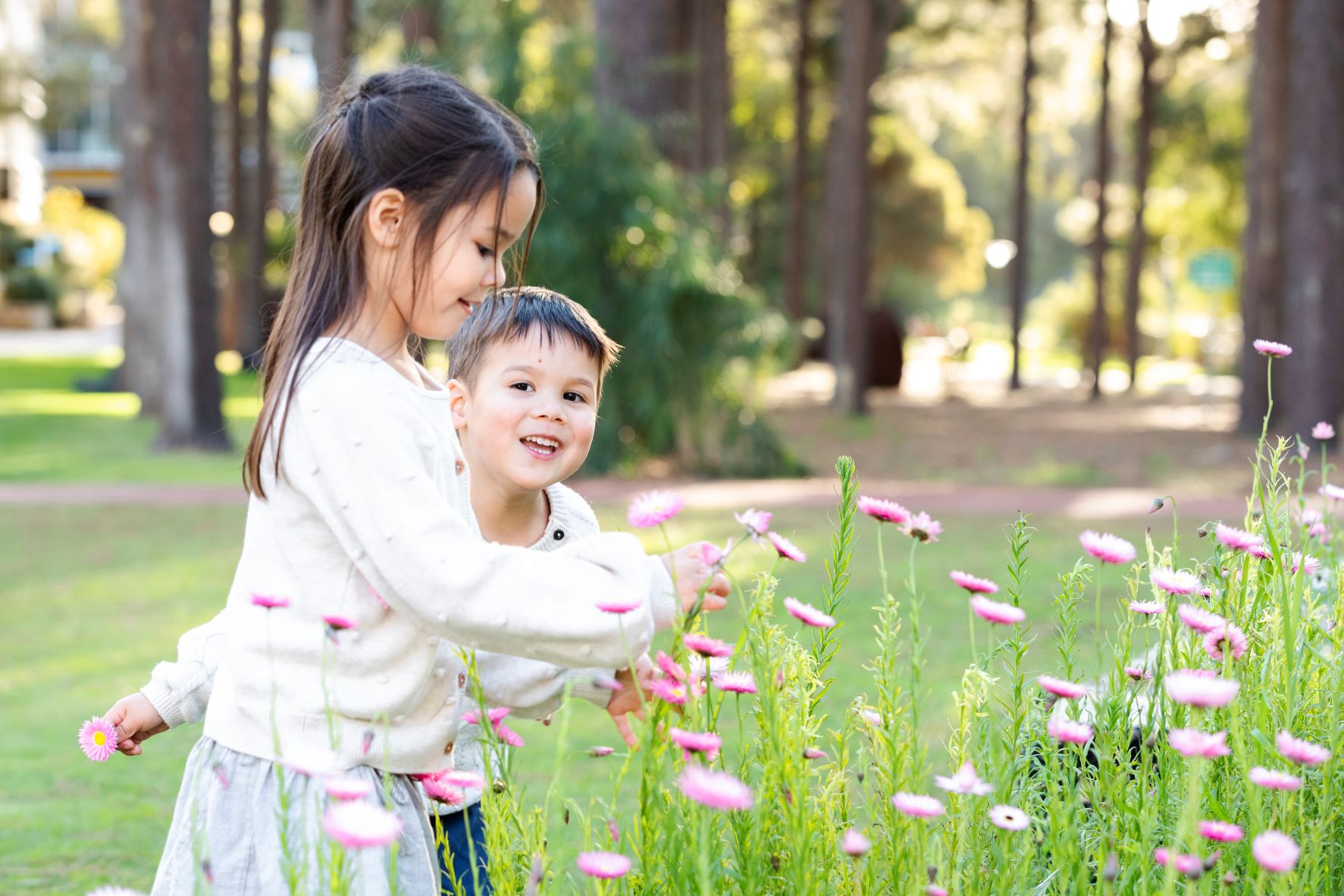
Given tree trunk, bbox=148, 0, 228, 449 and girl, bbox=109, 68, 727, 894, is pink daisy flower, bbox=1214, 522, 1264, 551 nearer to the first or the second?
girl, bbox=109, 68, 727, 894

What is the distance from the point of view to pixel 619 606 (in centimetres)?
148

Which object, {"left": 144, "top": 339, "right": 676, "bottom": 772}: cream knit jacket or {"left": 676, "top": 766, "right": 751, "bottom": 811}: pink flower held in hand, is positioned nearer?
{"left": 676, "top": 766, "right": 751, "bottom": 811}: pink flower held in hand

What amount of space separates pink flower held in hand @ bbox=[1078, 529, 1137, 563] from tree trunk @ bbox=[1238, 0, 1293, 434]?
15299 mm

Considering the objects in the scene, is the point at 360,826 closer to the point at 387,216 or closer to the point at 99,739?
the point at 387,216

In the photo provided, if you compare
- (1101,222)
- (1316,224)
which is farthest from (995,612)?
(1101,222)

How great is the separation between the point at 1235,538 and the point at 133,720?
58.6 inches

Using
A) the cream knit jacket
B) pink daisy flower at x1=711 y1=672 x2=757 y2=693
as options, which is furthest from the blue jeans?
pink daisy flower at x1=711 y1=672 x2=757 y2=693

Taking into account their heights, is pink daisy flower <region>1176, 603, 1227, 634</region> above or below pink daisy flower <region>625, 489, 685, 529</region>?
below

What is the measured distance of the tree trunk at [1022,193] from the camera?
25078 millimetres

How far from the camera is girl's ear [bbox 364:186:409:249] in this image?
1832 millimetres

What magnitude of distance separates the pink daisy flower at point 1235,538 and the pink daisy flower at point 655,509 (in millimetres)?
796

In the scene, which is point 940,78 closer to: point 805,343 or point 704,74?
point 805,343

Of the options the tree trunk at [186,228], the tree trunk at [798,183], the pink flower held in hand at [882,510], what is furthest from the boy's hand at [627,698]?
the tree trunk at [798,183]

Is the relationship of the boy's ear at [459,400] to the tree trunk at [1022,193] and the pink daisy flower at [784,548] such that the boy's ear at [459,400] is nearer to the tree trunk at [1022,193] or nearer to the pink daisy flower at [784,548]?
the pink daisy flower at [784,548]
